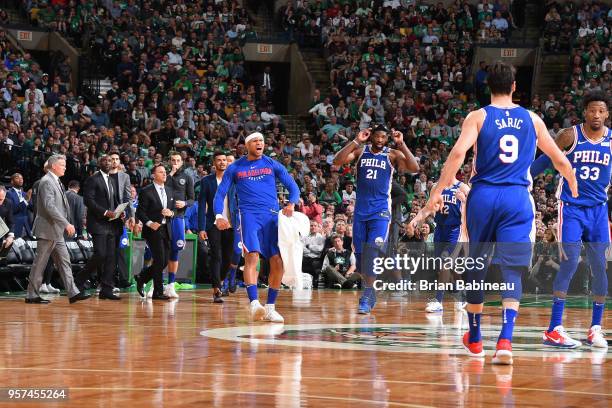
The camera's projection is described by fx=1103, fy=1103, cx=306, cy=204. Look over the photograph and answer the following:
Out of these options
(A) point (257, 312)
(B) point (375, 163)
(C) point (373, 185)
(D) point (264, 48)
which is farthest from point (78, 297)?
(D) point (264, 48)

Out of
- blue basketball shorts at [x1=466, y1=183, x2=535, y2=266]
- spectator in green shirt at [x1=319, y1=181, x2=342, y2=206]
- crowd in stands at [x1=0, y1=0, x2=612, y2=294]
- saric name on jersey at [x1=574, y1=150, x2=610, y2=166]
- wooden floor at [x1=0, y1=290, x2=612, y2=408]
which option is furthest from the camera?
spectator in green shirt at [x1=319, y1=181, x2=342, y2=206]

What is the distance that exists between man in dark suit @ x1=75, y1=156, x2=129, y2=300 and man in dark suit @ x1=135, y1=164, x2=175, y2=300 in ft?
1.28

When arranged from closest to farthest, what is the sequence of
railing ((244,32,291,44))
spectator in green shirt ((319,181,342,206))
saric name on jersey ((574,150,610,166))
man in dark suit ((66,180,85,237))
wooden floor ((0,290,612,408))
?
wooden floor ((0,290,612,408)) → saric name on jersey ((574,150,610,166)) → man in dark suit ((66,180,85,237)) → spectator in green shirt ((319,181,342,206)) → railing ((244,32,291,44))

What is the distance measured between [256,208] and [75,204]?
252 inches

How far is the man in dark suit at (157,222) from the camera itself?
15156 millimetres

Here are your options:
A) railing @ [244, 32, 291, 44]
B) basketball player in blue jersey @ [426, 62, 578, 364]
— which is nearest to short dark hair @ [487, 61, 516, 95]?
basketball player in blue jersey @ [426, 62, 578, 364]

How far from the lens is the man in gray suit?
14195 millimetres

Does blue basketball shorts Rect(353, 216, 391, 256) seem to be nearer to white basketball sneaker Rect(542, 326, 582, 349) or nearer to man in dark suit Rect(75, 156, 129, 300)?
man in dark suit Rect(75, 156, 129, 300)

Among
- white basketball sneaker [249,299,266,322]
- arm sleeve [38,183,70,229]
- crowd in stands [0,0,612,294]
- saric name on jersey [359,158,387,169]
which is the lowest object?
white basketball sneaker [249,299,266,322]

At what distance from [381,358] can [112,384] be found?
2268 mm

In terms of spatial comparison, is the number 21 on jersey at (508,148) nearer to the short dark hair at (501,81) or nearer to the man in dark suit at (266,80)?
the short dark hair at (501,81)

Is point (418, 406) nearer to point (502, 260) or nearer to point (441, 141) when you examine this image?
point (502, 260)

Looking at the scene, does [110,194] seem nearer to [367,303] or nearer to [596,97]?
[367,303]

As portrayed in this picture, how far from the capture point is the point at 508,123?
7727mm
